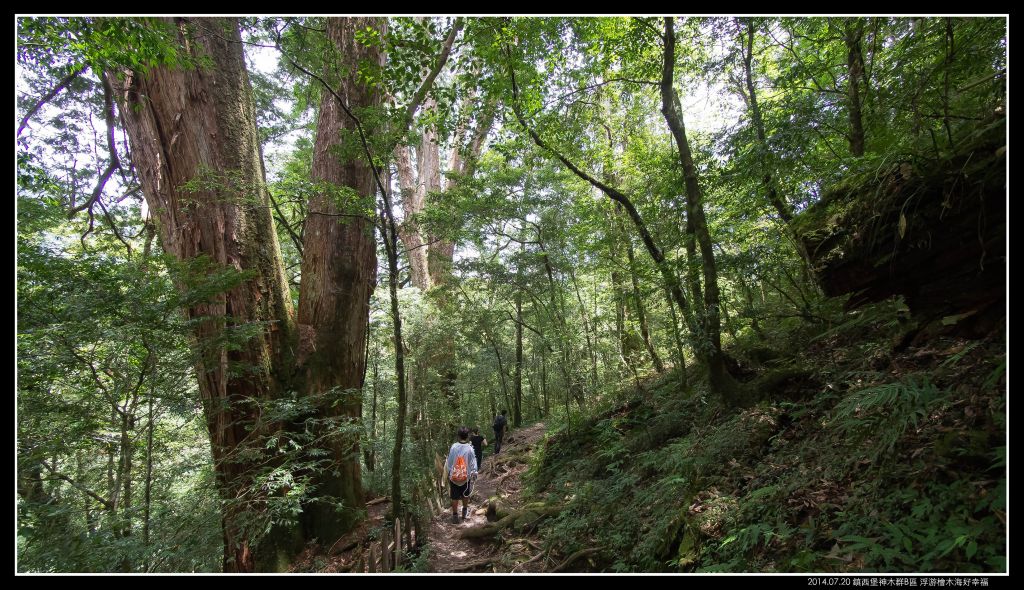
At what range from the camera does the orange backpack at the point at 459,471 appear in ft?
19.8

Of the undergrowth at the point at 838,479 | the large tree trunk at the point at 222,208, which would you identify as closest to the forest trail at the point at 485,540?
the undergrowth at the point at 838,479

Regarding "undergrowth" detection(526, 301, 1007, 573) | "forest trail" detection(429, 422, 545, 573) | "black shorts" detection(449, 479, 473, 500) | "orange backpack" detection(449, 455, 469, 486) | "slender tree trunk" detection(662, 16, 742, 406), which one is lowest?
"forest trail" detection(429, 422, 545, 573)

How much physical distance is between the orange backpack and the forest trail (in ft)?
2.39

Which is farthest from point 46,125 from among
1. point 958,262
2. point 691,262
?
point 958,262

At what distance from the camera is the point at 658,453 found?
16.7 feet

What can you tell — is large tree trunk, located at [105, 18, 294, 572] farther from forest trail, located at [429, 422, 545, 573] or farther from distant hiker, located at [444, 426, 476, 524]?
distant hiker, located at [444, 426, 476, 524]

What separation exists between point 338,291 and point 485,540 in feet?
14.0

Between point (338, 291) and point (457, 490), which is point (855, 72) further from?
point (457, 490)

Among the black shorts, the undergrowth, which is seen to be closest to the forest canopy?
the undergrowth

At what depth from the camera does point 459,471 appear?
6.04m

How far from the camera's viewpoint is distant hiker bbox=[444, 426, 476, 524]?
19.9 feet

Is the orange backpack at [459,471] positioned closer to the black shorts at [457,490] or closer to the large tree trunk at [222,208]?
the black shorts at [457,490]

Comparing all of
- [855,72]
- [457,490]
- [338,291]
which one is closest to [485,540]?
[457,490]

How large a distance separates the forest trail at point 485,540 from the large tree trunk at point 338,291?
1.39 meters
